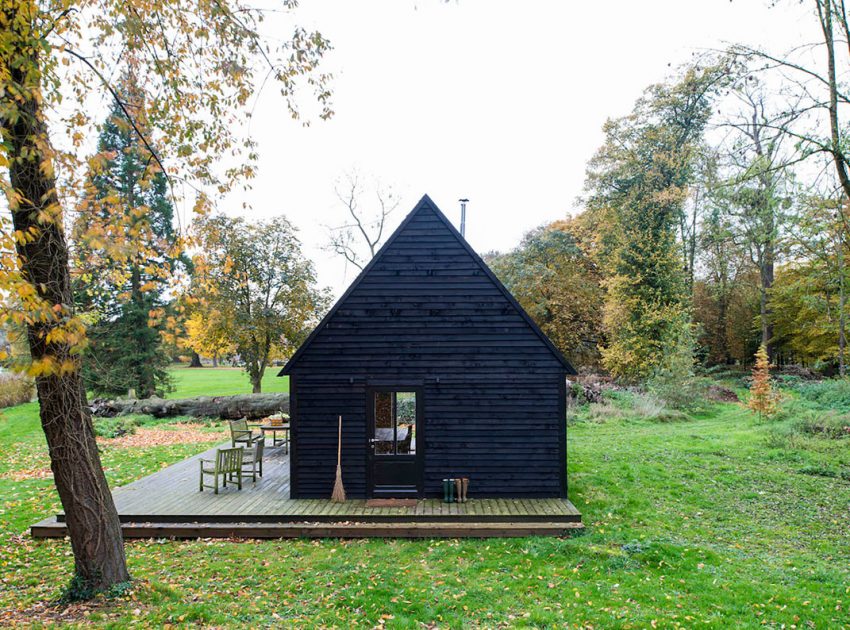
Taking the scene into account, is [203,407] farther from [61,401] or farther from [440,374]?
[61,401]

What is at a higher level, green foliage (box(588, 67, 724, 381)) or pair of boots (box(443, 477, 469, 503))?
green foliage (box(588, 67, 724, 381))

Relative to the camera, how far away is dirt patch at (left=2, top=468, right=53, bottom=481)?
12156 millimetres

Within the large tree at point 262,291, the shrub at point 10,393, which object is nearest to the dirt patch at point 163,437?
the large tree at point 262,291

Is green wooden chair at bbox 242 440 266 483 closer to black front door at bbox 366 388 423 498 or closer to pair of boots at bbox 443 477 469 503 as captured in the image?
black front door at bbox 366 388 423 498

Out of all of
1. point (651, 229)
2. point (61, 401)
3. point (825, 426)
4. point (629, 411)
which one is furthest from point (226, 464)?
point (651, 229)

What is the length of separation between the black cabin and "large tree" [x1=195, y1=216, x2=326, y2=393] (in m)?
12.2

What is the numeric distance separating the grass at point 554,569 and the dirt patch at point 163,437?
4820mm

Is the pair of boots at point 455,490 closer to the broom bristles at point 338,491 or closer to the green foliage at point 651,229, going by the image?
the broom bristles at point 338,491

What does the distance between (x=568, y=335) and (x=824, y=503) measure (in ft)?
62.5

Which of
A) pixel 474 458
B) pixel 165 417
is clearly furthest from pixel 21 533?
pixel 165 417

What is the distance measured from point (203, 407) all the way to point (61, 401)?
16.0 metres

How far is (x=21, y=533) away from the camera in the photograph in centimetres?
862

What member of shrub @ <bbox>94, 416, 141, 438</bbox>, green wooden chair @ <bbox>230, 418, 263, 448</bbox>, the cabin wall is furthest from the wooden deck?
shrub @ <bbox>94, 416, 141, 438</bbox>

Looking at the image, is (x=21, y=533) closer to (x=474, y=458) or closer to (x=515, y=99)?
(x=474, y=458)
